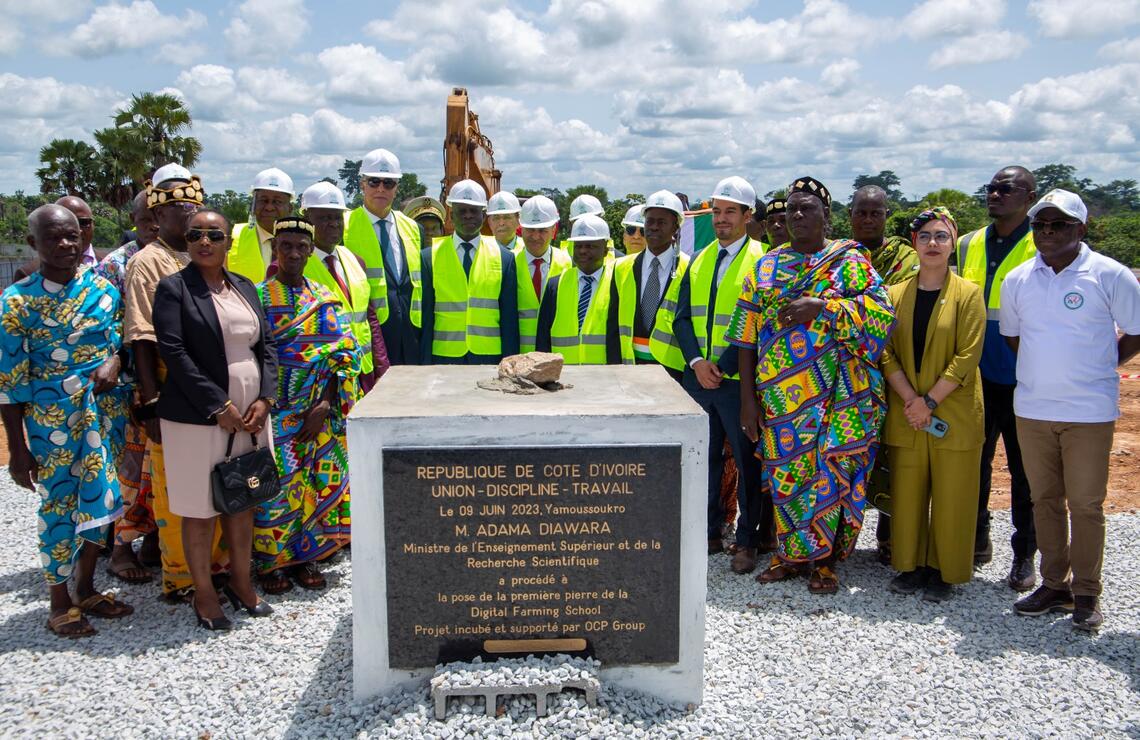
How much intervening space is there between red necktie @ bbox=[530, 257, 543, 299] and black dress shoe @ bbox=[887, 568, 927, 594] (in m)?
3.06

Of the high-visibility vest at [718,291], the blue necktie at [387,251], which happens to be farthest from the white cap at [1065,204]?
the blue necktie at [387,251]

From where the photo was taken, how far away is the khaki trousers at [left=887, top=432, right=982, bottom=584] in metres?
4.86

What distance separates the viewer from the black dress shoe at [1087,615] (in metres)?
4.47

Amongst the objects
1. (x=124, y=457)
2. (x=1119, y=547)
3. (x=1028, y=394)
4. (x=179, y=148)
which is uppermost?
(x=179, y=148)

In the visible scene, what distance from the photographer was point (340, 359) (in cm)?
493

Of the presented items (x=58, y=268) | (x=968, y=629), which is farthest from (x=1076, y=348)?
(x=58, y=268)

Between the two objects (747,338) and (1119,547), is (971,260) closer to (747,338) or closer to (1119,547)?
(747,338)

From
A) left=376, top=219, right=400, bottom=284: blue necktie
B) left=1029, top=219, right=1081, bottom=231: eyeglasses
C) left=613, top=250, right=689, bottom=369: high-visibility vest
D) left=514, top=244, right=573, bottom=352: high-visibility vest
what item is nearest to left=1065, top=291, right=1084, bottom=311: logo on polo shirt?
Answer: left=1029, top=219, right=1081, bottom=231: eyeglasses

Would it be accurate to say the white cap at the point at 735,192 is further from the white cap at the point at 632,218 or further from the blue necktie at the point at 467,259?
the white cap at the point at 632,218

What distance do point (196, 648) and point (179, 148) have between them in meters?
27.4

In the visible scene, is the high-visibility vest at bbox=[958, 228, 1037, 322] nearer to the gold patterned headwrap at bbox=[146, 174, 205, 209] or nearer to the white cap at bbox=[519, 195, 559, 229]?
the white cap at bbox=[519, 195, 559, 229]

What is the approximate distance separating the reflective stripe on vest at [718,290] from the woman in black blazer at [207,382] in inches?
99.8

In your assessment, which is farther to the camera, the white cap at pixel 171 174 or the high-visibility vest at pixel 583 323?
the high-visibility vest at pixel 583 323

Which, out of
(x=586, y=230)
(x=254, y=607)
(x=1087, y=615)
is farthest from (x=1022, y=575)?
(x=254, y=607)
